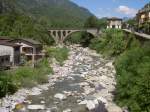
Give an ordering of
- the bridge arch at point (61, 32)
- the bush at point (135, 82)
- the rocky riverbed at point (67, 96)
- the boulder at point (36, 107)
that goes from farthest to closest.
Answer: the bridge arch at point (61, 32)
the rocky riverbed at point (67, 96)
the boulder at point (36, 107)
the bush at point (135, 82)

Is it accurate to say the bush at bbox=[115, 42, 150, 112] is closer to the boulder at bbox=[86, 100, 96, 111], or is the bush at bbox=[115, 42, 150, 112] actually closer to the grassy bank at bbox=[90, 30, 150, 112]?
the grassy bank at bbox=[90, 30, 150, 112]

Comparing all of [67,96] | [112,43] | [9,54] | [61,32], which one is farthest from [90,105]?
[61,32]

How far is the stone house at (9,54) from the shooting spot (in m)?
44.6

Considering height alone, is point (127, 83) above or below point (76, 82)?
above

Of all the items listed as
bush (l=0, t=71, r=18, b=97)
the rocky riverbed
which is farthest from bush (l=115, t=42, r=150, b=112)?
bush (l=0, t=71, r=18, b=97)

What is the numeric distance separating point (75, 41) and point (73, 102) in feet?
323

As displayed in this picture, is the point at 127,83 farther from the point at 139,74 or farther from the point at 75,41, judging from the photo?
the point at 75,41

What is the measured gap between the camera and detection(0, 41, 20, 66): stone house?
44.6 metres

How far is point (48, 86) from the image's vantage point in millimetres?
40625

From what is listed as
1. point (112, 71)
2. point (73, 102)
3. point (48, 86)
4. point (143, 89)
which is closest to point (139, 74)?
point (143, 89)

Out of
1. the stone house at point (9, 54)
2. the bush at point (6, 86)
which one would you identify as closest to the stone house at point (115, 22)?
the stone house at point (9, 54)

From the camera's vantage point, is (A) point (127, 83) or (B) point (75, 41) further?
(B) point (75, 41)

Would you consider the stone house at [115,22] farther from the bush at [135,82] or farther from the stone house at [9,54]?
the bush at [135,82]

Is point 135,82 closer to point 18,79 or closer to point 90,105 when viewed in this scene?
point 90,105
